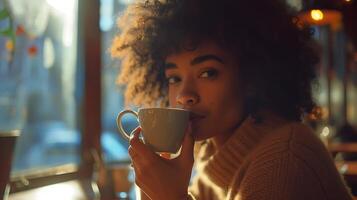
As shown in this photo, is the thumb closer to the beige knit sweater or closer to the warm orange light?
the beige knit sweater

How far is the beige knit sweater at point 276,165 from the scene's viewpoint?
3.21 feet

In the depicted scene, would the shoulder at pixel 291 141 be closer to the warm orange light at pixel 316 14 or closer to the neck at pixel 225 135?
the neck at pixel 225 135

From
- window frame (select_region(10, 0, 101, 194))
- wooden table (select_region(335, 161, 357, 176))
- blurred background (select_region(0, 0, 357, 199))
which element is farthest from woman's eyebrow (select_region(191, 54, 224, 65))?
window frame (select_region(10, 0, 101, 194))

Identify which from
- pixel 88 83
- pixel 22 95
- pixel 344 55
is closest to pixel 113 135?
pixel 88 83

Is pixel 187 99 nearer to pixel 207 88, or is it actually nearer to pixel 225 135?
pixel 207 88

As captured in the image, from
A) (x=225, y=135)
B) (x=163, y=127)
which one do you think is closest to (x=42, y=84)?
(x=225, y=135)

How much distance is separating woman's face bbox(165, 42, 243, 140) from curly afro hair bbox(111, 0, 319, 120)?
3cm

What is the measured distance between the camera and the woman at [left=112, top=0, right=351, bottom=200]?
1034 millimetres

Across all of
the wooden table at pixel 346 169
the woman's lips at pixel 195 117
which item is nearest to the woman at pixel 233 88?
the woman's lips at pixel 195 117

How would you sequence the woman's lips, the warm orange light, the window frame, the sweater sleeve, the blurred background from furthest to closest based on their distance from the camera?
the warm orange light, the window frame, the blurred background, the woman's lips, the sweater sleeve

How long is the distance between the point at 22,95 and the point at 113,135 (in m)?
0.87

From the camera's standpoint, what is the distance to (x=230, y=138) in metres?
1.27

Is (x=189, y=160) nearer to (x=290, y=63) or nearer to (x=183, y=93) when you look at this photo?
(x=183, y=93)

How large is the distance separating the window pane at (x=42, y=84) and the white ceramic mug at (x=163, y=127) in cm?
101
